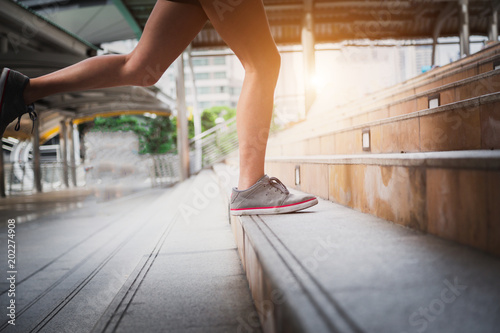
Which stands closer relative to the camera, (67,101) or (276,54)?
(276,54)

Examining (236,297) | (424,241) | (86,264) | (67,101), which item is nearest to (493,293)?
(424,241)

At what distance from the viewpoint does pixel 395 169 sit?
3.84ft

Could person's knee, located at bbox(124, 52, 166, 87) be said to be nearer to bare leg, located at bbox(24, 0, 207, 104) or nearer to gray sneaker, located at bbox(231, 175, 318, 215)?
bare leg, located at bbox(24, 0, 207, 104)

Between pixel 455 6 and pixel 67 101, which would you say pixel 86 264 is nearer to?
pixel 67 101

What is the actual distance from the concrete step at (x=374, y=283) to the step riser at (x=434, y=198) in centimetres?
5

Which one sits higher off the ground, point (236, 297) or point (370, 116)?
point (370, 116)

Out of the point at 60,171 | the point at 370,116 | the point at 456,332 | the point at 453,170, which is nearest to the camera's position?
the point at 456,332

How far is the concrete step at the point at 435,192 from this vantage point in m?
0.81

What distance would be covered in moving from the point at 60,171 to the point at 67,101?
3901 millimetres

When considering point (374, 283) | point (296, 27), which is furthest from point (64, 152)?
point (374, 283)

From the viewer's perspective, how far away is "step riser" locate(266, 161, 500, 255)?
81 cm

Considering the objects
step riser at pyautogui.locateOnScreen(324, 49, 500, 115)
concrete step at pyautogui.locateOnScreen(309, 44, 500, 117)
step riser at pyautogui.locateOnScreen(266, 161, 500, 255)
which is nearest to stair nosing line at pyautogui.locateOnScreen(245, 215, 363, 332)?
step riser at pyautogui.locateOnScreen(266, 161, 500, 255)

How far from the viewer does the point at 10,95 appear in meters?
1.47

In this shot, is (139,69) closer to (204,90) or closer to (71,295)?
(71,295)
